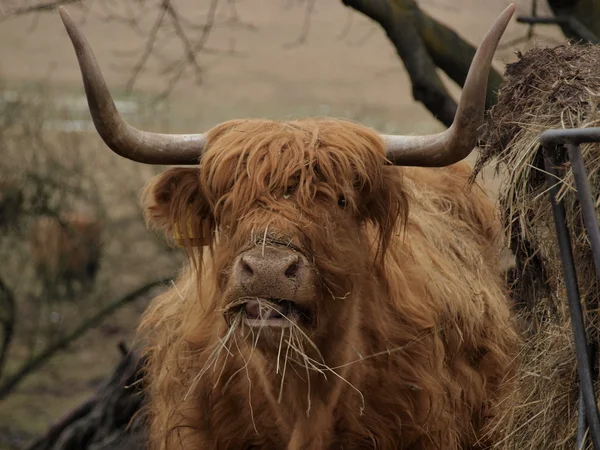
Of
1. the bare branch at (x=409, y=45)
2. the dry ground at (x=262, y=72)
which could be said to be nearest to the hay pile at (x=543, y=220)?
the bare branch at (x=409, y=45)

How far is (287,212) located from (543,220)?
1087mm

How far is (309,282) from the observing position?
14.6 ft

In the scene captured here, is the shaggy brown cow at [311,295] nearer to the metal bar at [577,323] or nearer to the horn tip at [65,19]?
the horn tip at [65,19]

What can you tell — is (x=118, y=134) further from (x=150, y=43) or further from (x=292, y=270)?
(x=150, y=43)

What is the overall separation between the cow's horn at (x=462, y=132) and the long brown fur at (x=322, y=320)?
0.14 metres

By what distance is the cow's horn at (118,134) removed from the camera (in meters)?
4.61

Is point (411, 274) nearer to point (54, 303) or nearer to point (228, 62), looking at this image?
point (54, 303)

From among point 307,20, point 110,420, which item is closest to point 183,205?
point 307,20

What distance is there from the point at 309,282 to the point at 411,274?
3.83 feet

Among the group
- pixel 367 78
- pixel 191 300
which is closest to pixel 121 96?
pixel 367 78

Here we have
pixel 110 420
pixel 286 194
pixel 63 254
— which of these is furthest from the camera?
pixel 63 254

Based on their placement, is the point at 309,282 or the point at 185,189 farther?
the point at 185,189

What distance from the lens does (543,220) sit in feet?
13.5

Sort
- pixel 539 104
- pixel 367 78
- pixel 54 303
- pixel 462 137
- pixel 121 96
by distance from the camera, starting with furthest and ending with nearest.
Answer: pixel 367 78 < pixel 121 96 < pixel 54 303 < pixel 462 137 < pixel 539 104
